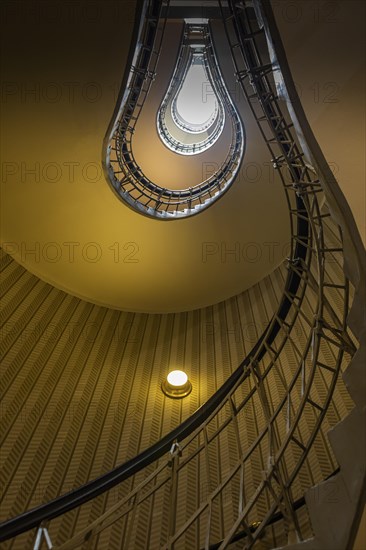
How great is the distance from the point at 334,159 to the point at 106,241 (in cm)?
435

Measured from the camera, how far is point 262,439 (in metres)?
3.49

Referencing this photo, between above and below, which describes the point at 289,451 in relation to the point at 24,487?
above

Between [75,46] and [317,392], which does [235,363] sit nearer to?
[317,392]

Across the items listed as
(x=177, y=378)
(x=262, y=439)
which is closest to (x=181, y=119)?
(x=177, y=378)

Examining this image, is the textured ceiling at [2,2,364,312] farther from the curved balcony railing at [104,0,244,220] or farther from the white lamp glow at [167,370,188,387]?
the white lamp glow at [167,370,188,387]

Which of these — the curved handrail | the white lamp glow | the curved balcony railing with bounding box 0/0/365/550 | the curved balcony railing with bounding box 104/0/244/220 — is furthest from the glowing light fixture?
the curved balcony railing with bounding box 104/0/244/220

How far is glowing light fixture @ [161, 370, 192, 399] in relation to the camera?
4828 millimetres

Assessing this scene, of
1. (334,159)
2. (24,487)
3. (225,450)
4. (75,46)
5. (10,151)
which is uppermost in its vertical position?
(75,46)

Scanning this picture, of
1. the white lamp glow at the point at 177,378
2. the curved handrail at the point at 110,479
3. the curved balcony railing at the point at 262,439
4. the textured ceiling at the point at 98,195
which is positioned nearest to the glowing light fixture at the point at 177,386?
the white lamp glow at the point at 177,378

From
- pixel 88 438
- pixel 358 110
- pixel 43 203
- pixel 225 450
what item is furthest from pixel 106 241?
pixel 358 110

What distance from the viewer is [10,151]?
5418mm

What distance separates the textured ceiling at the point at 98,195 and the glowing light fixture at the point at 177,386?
1940 mm

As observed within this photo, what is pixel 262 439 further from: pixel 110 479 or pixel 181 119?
pixel 181 119

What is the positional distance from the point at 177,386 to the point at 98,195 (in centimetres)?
282
